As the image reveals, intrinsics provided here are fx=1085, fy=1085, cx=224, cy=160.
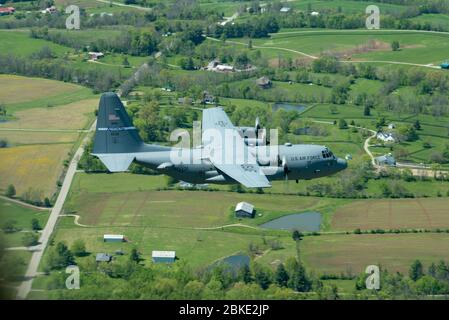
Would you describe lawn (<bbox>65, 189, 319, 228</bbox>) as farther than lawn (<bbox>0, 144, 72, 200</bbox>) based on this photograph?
No

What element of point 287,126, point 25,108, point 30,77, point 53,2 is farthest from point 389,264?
point 53,2

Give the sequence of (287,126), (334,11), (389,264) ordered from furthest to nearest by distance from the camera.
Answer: (334,11) < (287,126) < (389,264)

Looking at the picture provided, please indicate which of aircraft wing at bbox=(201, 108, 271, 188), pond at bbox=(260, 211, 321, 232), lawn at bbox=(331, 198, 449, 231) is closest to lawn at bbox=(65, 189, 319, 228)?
pond at bbox=(260, 211, 321, 232)

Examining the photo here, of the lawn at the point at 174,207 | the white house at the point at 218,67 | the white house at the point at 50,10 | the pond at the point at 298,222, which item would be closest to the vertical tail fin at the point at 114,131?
the lawn at the point at 174,207

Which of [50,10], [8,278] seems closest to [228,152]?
[8,278]

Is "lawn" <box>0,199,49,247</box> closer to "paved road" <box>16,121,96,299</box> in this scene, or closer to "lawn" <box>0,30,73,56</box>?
"paved road" <box>16,121,96,299</box>

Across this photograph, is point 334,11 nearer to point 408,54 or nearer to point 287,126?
point 408,54

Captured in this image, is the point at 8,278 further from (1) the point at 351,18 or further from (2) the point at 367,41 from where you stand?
(1) the point at 351,18
